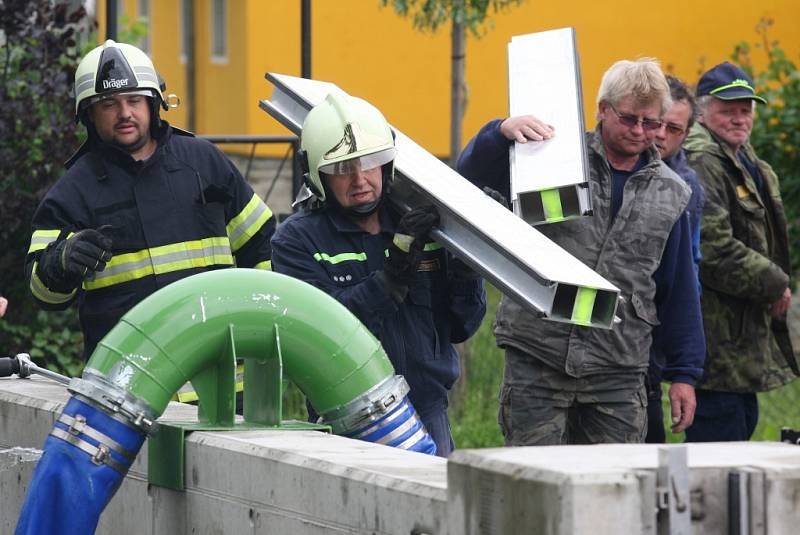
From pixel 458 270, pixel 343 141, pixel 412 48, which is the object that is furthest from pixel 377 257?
pixel 412 48

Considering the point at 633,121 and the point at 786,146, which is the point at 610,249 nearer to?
the point at 633,121

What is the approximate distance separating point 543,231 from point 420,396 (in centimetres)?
76

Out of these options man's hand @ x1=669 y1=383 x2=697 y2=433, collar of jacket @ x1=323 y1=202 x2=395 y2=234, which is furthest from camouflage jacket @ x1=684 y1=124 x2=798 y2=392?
collar of jacket @ x1=323 y1=202 x2=395 y2=234

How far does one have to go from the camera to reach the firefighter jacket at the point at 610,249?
5.43 m

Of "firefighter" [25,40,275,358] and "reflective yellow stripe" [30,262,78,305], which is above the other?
"firefighter" [25,40,275,358]

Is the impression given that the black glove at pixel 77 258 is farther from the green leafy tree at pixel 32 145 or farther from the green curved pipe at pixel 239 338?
the green leafy tree at pixel 32 145

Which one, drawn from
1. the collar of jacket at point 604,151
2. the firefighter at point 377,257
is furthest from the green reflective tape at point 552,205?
the collar of jacket at point 604,151

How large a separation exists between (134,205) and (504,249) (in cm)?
163

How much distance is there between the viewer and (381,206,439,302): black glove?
187 inches

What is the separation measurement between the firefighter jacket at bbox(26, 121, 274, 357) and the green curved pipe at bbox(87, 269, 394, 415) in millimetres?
1412

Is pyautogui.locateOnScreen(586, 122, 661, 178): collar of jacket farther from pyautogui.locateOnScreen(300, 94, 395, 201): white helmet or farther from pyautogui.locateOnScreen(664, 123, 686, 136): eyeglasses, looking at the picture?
pyautogui.locateOnScreen(300, 94, 395, 201): white helmet

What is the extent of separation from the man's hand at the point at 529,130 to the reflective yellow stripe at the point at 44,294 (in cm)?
157

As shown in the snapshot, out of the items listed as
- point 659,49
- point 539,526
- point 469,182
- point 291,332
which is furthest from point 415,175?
point 659,49

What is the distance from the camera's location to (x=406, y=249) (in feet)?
15.6
